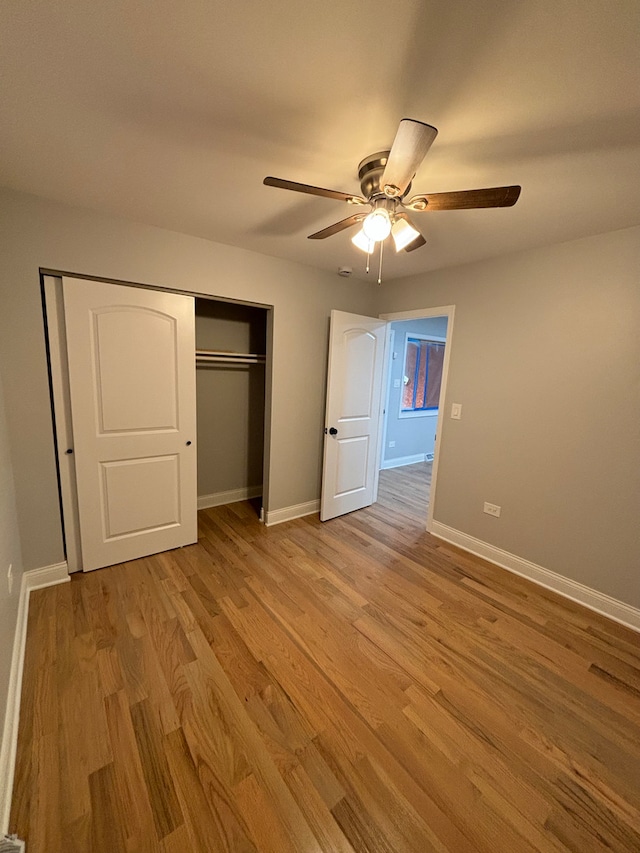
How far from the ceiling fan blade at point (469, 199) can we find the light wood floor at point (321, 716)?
2.14m

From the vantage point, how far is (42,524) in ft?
7.07

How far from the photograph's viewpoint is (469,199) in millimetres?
1243

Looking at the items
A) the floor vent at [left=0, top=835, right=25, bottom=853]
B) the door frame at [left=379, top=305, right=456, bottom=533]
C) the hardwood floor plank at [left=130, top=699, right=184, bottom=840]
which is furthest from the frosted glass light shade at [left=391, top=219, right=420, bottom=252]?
the floor vent at [left=0, top=835, right=25, bottom=853]

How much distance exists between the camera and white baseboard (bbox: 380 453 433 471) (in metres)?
5.34

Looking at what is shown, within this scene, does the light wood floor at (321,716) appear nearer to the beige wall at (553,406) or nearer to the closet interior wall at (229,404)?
the beige wall at (553,406)

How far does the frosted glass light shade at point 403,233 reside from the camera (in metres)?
1.58

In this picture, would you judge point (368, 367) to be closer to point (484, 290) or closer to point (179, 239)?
point (484, 290)

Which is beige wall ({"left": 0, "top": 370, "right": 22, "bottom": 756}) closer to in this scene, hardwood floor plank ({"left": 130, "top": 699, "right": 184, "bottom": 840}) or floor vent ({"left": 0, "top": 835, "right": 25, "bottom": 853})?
floor vent ({"left": 0, "top": 835, "right": 25, "bottom": 853})

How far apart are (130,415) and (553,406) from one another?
303 cm

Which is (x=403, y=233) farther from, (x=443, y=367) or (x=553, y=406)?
(x=553, y=406)

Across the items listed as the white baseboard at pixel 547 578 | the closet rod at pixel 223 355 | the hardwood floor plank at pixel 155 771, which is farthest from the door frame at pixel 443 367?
the hardwood floor plank at pixel 155 771

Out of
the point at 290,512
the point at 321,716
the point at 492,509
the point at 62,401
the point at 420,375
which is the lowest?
the point at 321,716

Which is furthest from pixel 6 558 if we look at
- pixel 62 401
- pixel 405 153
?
pixel 405 153

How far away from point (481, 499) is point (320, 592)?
61.4 inches
